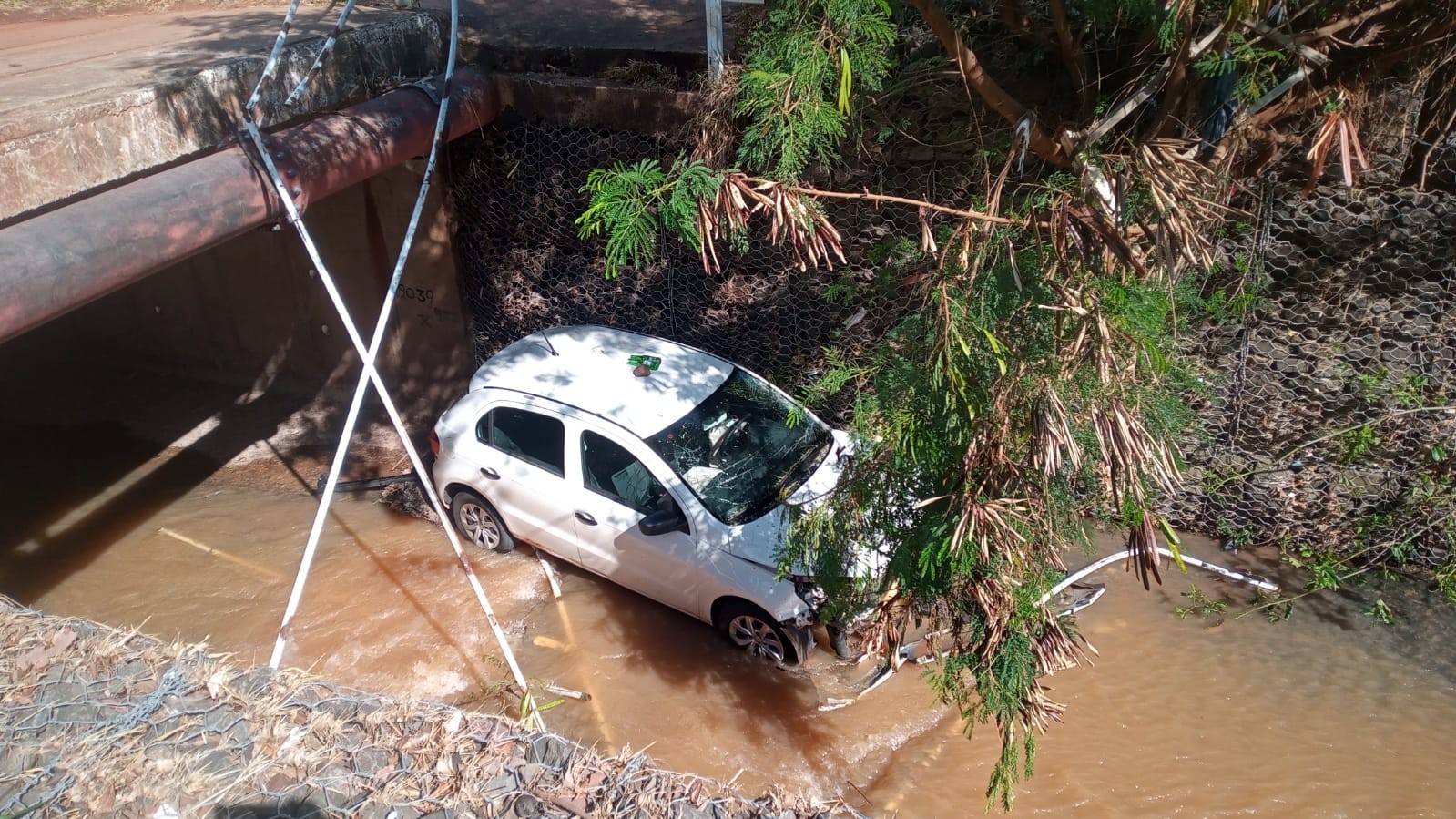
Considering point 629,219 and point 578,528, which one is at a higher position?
point 629,219

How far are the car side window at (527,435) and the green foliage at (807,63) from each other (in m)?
2.38

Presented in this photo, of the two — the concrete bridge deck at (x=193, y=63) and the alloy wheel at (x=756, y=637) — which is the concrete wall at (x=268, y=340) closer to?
the concrete bridge deck at (x=193, y=63)

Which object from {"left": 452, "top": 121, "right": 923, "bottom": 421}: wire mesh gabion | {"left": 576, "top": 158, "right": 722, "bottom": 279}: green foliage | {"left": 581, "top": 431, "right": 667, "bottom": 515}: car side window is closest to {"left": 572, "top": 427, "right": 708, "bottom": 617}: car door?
{"left": 581, "top": 431, "right": 667, "bottom": 515}: car side window

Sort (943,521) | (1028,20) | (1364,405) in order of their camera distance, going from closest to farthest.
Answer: (943,521) < (1028,20) < (1364,405)

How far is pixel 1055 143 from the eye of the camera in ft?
14.1

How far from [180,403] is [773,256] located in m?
6.36

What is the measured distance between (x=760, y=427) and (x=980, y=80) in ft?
8.44

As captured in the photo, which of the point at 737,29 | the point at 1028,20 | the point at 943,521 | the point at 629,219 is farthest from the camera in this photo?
the point at 737,29

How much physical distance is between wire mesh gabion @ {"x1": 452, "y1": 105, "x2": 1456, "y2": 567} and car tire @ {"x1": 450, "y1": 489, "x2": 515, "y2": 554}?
2.00m

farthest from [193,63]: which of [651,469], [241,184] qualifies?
[651,469]

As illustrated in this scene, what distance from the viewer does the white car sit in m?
5.62

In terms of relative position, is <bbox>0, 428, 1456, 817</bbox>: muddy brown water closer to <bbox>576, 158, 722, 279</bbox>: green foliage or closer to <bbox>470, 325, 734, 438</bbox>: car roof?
<bbox>470, 325, 734, 438</bbox>: car roof

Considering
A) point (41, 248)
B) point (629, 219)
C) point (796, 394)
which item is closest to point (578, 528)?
point (796, 394)

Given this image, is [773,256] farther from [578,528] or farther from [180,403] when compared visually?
[180,403]
